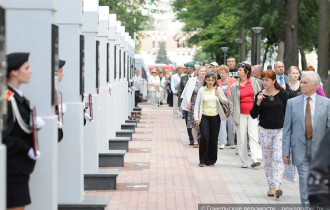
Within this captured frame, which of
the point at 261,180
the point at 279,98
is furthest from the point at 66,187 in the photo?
the point at 261,180

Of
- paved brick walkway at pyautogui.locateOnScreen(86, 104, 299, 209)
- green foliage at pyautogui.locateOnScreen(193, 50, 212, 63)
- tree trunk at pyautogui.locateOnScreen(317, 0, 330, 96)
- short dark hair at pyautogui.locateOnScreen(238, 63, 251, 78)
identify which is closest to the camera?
paved brick walkway at pyautogui.locateOnScreen(86, 104, 299, 209)

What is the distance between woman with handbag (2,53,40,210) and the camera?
6.95 meters

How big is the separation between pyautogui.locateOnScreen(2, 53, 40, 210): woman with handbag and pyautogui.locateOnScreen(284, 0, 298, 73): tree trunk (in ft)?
85.0

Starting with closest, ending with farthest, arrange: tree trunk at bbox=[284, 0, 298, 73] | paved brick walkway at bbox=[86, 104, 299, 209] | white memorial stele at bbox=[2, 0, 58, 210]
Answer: white memorial stele at bbox=[2, 0, 58, 210]
paved brick walkway at bbox=[86, 104, 299, 209]
tree trunk at bbox=[284, 0, 298, 73]

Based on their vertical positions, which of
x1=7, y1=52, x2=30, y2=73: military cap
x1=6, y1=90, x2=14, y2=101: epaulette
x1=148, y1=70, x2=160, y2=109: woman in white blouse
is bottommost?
x1=148, y1=70, x2=160, y2=109: woman in white blouse

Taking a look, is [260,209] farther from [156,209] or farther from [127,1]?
[127,1]

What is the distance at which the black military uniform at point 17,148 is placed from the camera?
695 cm

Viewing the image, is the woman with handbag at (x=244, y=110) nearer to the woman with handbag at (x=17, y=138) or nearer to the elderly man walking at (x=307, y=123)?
the elderly man walking at (x=307, y=123)

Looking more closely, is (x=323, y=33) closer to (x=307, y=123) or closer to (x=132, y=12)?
(x=307, y=123)

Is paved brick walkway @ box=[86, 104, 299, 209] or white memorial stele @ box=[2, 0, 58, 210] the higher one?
white memorial stele @ box=[2, 0, 58, 210]

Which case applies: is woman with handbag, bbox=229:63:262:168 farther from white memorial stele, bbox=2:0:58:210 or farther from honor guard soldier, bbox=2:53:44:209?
honor guard soldier, bbox=2:53:44:209

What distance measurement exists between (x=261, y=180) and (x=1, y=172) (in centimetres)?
850

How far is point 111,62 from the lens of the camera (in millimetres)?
19875

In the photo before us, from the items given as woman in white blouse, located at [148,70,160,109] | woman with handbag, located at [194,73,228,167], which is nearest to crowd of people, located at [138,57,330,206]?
woman with handbag, located at [194,73,228,167]
